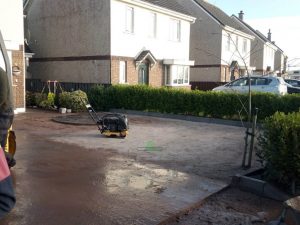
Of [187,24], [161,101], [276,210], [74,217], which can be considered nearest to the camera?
[74,217]

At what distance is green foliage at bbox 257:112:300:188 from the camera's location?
5.73 metres

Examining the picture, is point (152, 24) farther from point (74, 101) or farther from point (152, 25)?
point (74, 101)

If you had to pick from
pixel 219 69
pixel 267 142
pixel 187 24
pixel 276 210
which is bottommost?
pixel 276 210

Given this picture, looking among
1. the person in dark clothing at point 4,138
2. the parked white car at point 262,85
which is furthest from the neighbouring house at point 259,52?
the person in dark clothing at point 4,138

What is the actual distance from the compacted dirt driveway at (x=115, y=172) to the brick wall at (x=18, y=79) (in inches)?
152

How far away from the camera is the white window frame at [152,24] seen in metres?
21.8

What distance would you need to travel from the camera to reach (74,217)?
4648 millimetres

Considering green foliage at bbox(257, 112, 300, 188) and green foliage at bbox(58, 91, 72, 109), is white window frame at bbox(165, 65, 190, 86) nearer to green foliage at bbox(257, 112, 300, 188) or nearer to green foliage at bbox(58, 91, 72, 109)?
green foliage at bbox(58, 91, 72, 109)

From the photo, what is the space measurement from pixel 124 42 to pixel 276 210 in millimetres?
15651

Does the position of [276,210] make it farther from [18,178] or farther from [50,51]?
[50,51]

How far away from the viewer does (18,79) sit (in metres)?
15.2

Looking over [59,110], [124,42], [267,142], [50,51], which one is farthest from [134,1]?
[267,142]

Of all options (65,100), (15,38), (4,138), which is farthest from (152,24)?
(4,138)

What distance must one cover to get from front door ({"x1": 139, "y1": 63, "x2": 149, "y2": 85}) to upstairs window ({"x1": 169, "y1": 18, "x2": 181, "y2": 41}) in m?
3.48
